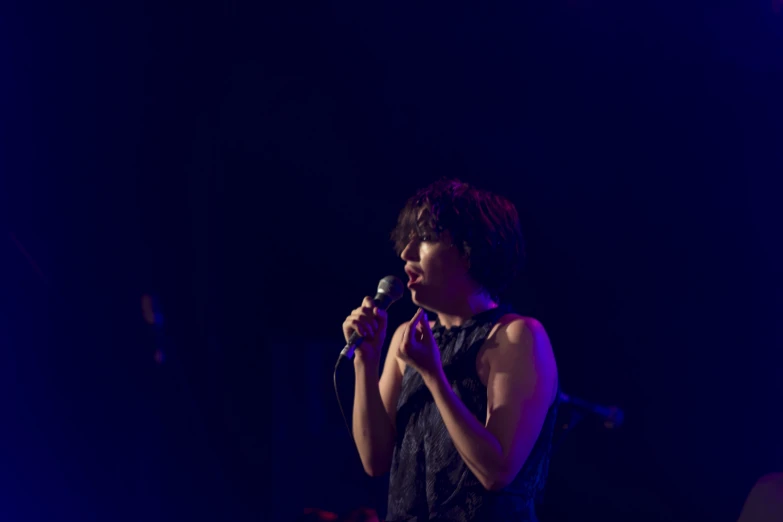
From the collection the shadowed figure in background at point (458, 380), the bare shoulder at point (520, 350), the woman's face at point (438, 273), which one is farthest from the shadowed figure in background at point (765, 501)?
the woman's face at point (438, 273)

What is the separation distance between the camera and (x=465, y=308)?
60.8 inches

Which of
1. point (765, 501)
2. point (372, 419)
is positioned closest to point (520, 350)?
point (372, 419)

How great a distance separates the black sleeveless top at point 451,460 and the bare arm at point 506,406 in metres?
0.05

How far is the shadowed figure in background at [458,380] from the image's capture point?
4.30 ft

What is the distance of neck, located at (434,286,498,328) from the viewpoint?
154 cm

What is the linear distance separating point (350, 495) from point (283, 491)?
31 cm

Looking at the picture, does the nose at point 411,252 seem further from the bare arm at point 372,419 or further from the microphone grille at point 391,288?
the bare arm at point 372,419

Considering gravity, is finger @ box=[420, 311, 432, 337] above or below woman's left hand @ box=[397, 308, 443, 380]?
above

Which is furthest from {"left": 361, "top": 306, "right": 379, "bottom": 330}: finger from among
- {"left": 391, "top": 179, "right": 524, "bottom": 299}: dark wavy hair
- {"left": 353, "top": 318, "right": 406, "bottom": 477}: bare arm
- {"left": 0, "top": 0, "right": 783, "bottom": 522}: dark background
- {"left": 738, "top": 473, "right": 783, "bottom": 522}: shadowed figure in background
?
{"left": 738, "top": 473, "right": 783, "bottom": 522}: shadowed figure in background

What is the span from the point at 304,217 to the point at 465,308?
4.89 feet

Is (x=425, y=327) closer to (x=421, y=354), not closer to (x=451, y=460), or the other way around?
(x=421, y=354)

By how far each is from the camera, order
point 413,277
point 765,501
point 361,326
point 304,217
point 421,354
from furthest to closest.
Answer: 1. point 304,217
2. point 765,501
3. point 413,277
4. point 361,326
5. point 421,354

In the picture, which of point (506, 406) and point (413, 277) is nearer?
point (506, 406)

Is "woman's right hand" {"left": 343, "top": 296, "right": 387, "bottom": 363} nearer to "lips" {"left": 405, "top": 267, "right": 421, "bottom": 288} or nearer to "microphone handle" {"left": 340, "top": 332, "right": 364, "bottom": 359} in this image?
"microphone handle" {"left": 340, "top": 332, "right": 364, "bottom": 359}
